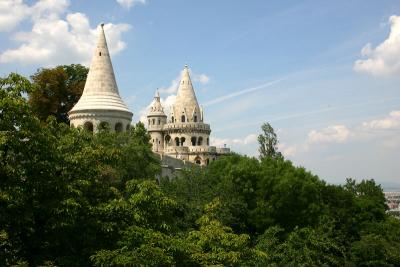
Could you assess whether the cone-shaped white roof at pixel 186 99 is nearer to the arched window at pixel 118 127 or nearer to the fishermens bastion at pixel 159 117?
the fishermens bastion at pixel 159 117

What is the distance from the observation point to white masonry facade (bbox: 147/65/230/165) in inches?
2140

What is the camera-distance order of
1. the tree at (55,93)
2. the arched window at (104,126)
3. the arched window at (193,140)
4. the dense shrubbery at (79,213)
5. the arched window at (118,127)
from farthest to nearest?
the arched window at (193,140) → the tree at (55,93) → the arched window at (118,127) → the arched window at (104,126) → the dense shrubbery at (79,213)

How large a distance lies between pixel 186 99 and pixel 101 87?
913 inches

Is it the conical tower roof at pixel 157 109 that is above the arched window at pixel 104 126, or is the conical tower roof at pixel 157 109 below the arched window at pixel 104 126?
above

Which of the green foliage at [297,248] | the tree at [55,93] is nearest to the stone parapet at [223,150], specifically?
the tree at [55,93]

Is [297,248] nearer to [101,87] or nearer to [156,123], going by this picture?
[101,87]

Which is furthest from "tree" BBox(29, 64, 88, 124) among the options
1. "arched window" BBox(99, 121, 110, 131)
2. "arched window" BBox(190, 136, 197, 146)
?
"arched window" BBox(190, 136, 197, 146)

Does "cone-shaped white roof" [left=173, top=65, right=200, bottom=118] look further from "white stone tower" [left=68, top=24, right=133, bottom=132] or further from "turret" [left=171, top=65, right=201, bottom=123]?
"white stone tower" [left=68, top=24, right=133, bottom=132]

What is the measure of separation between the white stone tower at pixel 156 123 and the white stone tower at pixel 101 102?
22529mm

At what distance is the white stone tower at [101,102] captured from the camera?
34.1 m

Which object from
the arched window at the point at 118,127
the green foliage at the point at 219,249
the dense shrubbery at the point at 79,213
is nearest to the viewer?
the dense shrubbery at the point at 79,213

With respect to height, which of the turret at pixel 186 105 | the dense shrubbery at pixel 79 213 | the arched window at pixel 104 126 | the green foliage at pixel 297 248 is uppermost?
the turret at pixel 186 105

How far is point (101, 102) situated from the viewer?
112 feet

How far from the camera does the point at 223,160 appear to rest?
33.3 meters
